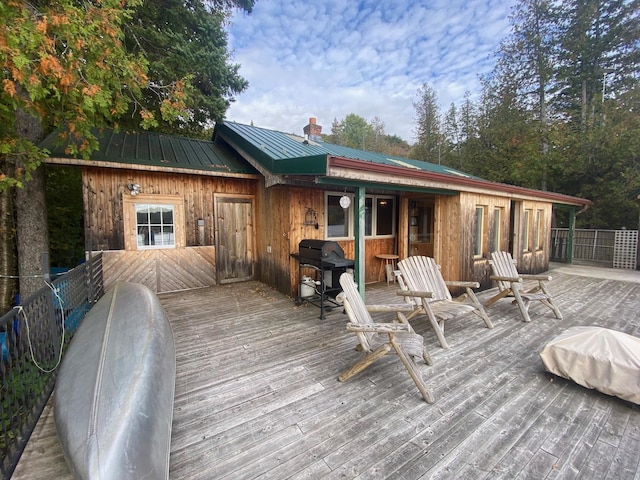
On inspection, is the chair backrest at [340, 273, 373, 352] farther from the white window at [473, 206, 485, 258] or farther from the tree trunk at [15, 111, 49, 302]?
the tree trunk at [15, 111, 49, 302]

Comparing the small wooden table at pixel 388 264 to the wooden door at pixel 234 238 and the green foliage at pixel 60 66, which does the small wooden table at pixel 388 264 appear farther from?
the green foliage at pixel 60 66

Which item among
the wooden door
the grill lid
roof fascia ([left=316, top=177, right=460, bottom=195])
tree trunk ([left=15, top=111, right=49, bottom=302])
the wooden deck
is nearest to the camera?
the wooden deck

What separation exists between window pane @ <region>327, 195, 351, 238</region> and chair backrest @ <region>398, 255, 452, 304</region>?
218 centimetres

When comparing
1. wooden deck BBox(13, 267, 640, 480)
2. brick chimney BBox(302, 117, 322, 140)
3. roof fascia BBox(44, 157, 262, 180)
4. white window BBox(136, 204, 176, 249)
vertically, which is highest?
Result: brick chimney BBox(302, 117, 322, 140)

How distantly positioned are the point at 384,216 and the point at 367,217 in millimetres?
552

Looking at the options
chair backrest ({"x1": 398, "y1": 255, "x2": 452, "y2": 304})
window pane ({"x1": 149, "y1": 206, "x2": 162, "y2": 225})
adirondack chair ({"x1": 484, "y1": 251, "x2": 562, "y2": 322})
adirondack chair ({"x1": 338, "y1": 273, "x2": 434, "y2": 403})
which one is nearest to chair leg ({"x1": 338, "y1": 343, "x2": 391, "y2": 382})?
adirondack chair ({"x1": 338, "y1": 273, "x2": 434, "y2": 403})

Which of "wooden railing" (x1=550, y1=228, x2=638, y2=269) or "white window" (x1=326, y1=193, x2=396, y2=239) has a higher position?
"white window" (x1=326, y1=193, x2=396, y2=239)

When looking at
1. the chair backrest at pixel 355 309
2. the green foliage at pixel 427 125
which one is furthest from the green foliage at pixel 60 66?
the green foliage at pixel 427 125

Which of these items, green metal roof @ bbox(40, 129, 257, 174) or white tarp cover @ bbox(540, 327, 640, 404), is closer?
white tarp cover @ bbox(540, 327, 640, 404)

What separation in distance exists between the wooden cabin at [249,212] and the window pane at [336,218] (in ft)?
0.08

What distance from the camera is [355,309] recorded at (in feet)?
10.0

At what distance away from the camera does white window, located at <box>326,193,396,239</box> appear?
5.98 meters

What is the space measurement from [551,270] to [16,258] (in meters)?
13.5

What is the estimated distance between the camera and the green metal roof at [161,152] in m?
4.93
